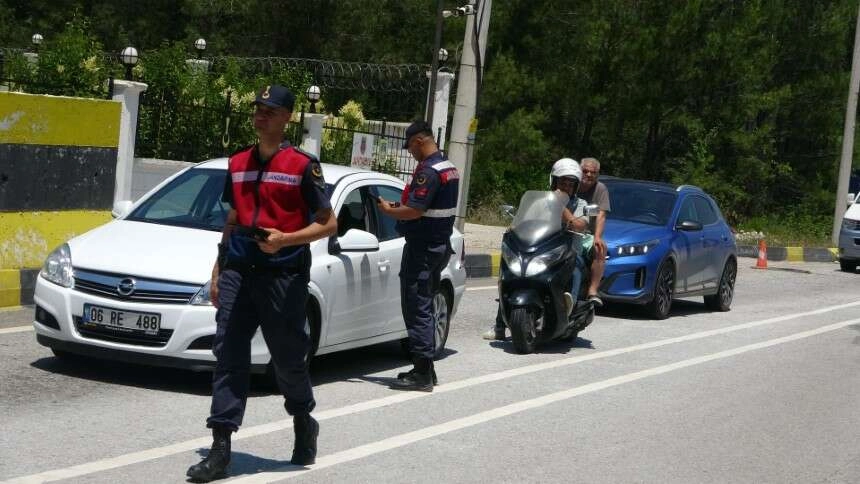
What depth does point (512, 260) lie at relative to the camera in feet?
39.0

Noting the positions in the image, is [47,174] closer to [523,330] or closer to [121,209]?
[121,209]

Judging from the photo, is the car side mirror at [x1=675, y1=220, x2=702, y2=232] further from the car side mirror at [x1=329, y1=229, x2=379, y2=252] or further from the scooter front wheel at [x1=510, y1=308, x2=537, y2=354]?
the car side mirror at [x1=329, y1=229, x2=379, y2=252]

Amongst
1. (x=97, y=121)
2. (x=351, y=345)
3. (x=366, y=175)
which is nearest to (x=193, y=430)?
(x=351, y=345)

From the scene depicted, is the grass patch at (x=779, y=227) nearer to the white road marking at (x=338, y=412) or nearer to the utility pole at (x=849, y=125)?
the utility pole at (x=849, y=125)

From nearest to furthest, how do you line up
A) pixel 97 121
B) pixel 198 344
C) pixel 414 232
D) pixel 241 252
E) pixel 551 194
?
pixel 241 252 < pixel 198 344 < pixel 414 232 < pixel 551 194 < pixel 97 121

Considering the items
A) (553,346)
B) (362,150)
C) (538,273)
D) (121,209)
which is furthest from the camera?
(362,150)

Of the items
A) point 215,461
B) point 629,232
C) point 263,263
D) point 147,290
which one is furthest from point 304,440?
point 629,232

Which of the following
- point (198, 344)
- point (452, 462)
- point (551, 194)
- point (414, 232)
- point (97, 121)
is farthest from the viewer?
point (97, 121)

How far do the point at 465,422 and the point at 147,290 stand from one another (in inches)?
84.9

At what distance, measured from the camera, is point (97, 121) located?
45.6 ft

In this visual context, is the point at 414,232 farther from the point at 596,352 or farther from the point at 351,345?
the point at 596,352

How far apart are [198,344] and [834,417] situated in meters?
4.67

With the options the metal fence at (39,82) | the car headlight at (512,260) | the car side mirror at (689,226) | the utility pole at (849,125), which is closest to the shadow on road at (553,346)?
the car headlight at (512,260)

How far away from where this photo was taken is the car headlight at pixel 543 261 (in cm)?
1165
